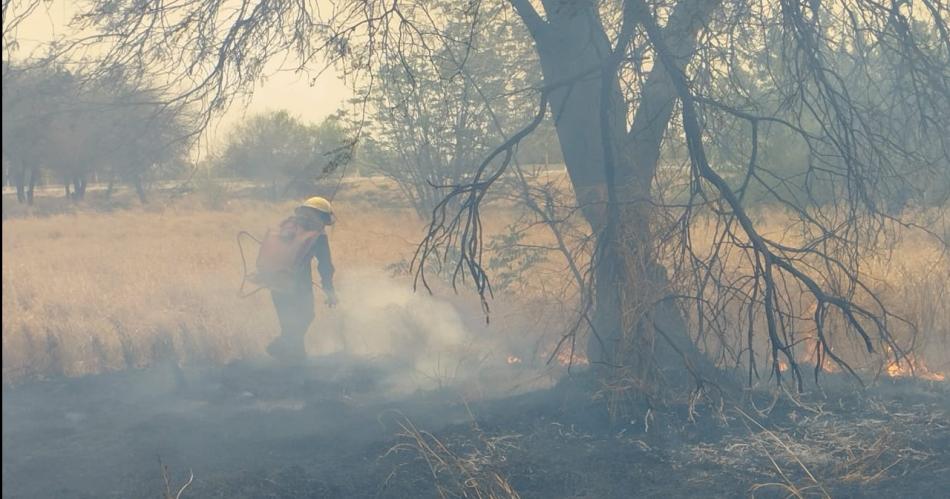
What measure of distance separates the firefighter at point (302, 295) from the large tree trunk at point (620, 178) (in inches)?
111

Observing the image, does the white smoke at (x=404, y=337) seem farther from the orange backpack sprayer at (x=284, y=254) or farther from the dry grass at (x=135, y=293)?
the orange backpack sprayer at (x=284, y=254)

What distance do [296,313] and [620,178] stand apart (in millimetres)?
4128

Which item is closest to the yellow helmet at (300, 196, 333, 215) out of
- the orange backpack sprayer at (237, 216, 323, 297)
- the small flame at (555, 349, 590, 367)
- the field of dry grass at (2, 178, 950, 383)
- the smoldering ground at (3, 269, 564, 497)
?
the orange backpack sprayer at (237, 216, 323, 297)

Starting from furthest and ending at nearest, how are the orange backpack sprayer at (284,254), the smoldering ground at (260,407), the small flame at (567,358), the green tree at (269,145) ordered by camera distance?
the green tree at (269,145) → the orange backpack sprayer at (284,254) → the small flame at (567,358) → the smoldering ground at (260,407)

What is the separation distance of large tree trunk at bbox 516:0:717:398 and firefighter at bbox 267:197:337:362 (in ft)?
9.25

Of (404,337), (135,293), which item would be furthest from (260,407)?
(135,293)

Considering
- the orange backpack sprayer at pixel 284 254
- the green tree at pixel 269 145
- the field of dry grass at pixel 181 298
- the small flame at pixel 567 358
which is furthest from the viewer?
the green tree at pixel 269 145

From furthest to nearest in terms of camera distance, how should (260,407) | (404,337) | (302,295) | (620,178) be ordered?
(404,337), (302,295), (260,407), (620,178)

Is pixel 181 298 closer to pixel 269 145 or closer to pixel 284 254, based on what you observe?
pixel 284 254

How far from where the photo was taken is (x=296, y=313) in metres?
9.61

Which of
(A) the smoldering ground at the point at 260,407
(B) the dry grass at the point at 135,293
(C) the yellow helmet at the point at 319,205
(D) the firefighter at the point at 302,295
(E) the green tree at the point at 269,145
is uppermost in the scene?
(E) the green tree at the point at 269,145

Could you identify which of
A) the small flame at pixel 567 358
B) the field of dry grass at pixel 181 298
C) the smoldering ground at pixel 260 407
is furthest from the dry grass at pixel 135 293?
the small flame at pixel 567 358

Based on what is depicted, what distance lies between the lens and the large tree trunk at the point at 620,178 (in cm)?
570

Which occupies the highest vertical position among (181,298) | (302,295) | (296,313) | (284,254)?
(284,254)
